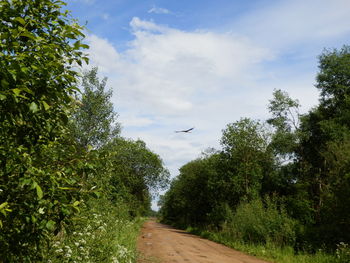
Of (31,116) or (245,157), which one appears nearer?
(31,116)

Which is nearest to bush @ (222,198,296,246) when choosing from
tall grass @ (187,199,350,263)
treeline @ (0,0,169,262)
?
tall grass @ (187,199,350,263)

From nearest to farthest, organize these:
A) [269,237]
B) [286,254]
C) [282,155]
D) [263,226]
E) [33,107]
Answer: [33,107] → [286,254] → [269,237] → [263,226] → [282,155]

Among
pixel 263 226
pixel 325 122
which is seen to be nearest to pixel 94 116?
pixel 263 226

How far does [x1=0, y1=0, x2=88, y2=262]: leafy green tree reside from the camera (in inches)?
115

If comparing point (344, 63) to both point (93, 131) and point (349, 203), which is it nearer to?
point (349, 203)

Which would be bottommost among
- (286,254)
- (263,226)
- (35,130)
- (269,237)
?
(286,254)

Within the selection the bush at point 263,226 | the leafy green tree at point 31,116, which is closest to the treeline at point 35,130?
the leafy green tree at point 31,116

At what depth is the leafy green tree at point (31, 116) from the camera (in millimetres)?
2922

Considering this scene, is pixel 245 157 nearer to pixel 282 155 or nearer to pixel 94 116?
pixel 282 155

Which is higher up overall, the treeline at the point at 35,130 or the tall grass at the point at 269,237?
the treeline at the point at 35,130

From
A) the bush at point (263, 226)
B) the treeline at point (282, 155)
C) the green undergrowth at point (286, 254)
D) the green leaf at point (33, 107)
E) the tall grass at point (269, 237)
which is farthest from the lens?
the treeline at point (282, 155)

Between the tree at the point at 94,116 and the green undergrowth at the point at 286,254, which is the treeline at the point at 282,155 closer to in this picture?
the green undergrowth at the point at 286,254

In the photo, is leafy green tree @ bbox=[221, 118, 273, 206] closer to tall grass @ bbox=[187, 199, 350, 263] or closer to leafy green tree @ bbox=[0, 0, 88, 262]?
tall grass @ bbox=[187, 199, 350, 263]

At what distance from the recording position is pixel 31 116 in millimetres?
3139
